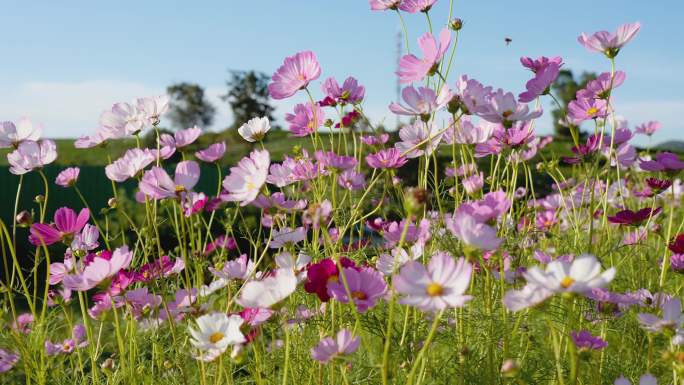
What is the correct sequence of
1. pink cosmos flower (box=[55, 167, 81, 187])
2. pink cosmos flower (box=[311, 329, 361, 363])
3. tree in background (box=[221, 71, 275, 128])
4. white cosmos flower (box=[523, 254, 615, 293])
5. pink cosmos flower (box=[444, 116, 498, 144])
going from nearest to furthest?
white cosmos flower (box=[523, 254, 615, 293]) → pink cosmos flower (box=[311, 329, 361, 363]) → pink cosmos flower (box=[444, 116, 498, 144]) → pink cosmos flower (box=[55, 167, 81, 187]) → tree in background (box=[221, 71, 275, 128])

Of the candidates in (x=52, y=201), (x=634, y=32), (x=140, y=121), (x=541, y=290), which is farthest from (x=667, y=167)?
(x=52, y=201)

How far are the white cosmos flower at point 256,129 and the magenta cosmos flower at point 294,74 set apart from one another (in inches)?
6.0

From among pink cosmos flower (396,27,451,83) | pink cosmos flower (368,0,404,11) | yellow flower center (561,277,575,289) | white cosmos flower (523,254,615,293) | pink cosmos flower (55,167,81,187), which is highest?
pink cosmos flower (368,0,404,11)

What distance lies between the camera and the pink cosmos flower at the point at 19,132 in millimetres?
1296

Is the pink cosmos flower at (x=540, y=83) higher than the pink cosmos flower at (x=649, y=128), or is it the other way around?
the pink cosmos flower at (x=540, y=83)

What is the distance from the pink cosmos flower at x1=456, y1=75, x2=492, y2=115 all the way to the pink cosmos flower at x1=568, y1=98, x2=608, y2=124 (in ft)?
1.09

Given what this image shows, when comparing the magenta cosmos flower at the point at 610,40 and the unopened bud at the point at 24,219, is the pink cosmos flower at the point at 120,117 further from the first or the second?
the magenta cosmos flower at the point at 610,40

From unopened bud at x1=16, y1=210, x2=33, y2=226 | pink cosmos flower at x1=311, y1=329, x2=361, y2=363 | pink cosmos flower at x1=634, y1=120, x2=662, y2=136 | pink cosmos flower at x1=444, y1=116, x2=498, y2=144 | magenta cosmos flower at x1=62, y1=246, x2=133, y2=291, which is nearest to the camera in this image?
pink cosmos flower at x1=311, y1=329, x2=361, y2=363

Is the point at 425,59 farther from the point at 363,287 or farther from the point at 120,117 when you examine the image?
the point at 120,117

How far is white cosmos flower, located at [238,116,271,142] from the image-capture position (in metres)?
1.26

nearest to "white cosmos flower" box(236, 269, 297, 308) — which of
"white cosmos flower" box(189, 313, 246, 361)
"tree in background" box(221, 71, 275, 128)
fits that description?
"white cosmos flower" box(189, 313, 246, 361)

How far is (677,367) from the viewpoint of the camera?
86 centimetres

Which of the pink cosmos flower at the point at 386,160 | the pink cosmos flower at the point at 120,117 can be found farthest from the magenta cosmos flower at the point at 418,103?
the pink cosmos flower at the point at 120,117

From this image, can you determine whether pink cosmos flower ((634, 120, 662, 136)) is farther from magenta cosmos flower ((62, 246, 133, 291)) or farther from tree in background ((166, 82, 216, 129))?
tree in background ((166, 82, 216, 129))
